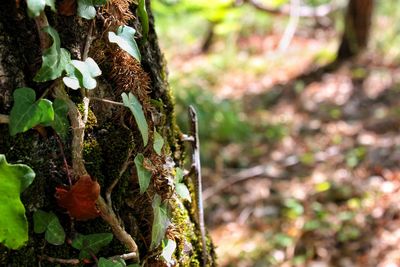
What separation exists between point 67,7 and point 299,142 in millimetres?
4304

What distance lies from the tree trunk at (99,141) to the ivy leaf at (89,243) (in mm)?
14

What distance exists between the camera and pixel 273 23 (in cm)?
948

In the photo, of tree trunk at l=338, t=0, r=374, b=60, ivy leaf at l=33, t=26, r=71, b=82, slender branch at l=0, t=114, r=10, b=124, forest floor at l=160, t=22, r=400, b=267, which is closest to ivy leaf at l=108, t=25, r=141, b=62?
ivy leaf at l=33, t=26, r=71, b=82

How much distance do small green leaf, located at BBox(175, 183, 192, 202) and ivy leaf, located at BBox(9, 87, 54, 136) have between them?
0.41 metres

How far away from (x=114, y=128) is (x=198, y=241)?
0.43 metres

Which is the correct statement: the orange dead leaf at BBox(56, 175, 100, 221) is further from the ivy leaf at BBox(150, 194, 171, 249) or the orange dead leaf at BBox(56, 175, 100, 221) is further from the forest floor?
the forest floor

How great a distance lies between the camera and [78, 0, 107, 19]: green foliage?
0.87m

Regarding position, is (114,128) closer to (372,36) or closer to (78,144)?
(78,144)

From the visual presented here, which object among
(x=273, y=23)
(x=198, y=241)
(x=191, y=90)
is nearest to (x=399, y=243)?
(x=198, y=241)

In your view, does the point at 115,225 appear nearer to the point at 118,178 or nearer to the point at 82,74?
the point at 118,178

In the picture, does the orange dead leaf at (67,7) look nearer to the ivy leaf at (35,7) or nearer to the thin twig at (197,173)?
the ivy leaf at (35,7)

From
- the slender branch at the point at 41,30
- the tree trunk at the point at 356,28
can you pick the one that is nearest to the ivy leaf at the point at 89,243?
the slender branch at the point at 41,30

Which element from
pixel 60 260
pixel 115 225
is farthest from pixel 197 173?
pixel 60 260

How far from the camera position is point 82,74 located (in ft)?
2.83
